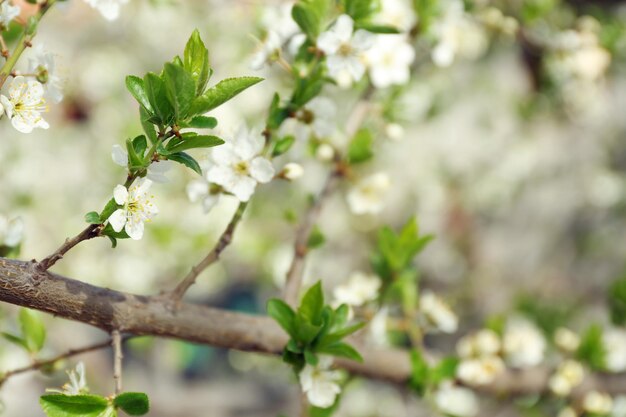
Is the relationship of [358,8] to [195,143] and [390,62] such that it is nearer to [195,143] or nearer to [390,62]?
[390,62]

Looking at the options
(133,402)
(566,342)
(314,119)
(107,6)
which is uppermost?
(107,6)

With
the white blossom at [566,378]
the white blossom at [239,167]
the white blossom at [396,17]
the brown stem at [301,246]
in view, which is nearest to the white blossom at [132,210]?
the white blossom at [239,167]

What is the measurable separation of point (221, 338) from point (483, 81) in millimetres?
1877

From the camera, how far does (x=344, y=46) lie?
771 millimetres

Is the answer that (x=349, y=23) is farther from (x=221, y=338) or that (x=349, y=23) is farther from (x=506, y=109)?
(x=506, y=109)

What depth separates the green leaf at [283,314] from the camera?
75cm

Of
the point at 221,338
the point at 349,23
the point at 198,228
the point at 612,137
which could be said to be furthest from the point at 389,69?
the point at 612,137

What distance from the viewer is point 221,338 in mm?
769

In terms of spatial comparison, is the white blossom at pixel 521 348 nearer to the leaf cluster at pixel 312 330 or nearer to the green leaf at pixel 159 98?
the leaf cluster at pixel 312 330

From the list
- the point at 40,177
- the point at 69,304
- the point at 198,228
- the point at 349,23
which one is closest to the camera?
the point at 69,304

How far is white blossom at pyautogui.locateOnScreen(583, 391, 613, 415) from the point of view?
1.18m

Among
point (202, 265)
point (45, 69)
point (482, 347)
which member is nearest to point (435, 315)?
point (482, 347)

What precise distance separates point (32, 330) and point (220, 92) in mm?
444

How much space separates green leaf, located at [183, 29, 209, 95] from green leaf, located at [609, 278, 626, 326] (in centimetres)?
97
